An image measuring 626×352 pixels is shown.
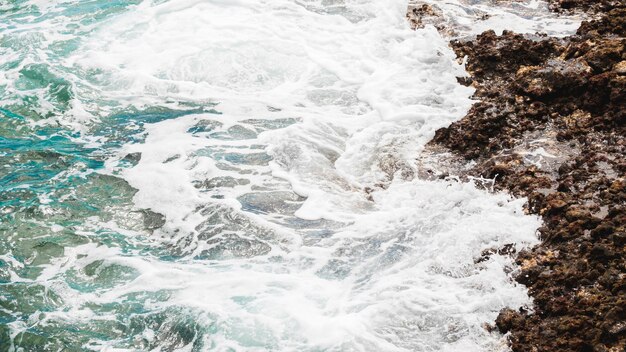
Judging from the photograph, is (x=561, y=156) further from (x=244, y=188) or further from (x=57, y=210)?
(x=57, y=210)

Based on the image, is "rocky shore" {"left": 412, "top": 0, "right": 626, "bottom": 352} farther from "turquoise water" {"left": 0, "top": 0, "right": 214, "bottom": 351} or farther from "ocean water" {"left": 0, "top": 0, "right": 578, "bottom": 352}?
"turquoise water" {"left": 0, "top": 0, "right": 214, "bottom": 351}

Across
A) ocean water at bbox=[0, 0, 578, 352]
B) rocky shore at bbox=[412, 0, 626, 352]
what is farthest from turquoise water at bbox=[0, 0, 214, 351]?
rocky shore at bbox=[412, 0, 626, 352]

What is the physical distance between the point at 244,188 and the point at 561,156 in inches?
168

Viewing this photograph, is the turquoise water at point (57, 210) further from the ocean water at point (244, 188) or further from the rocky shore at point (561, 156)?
the rocky shore at point (561, 156)

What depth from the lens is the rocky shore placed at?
5414 millimetres

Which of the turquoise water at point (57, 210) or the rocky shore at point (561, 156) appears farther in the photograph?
the turquoise water at point (57, 210)

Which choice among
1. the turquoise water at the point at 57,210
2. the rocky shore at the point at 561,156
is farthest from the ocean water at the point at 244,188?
the rocky shore at the point at 561,156

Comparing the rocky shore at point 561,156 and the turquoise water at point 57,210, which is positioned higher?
the rocky shore at point 561,156

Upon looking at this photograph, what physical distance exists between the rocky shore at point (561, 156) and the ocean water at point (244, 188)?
11.7 inches

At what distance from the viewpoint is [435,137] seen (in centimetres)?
874

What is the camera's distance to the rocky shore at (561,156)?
5.41 meters

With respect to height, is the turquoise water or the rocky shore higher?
the rocky shore

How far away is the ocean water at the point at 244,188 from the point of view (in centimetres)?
612

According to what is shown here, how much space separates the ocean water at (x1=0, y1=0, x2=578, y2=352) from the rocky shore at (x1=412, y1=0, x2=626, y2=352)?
0.30 m
